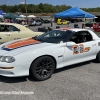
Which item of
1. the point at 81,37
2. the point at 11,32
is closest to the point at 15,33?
the point at 11,32

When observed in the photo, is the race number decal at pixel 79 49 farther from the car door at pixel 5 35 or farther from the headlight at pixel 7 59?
the car door at pixel 5 35

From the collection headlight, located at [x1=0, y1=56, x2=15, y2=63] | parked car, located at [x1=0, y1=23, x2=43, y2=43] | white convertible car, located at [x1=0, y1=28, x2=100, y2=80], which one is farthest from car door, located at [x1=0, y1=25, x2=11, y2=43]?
headlight, located at [x1=0, y1=56, x2=15, y2=63]

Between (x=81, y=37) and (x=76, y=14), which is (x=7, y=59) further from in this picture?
(x=76, y=14)

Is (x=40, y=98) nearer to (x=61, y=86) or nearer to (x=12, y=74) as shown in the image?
(x=61, y=86)

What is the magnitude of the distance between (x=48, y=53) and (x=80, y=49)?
1.20 metres

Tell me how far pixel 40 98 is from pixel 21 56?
1041 mm

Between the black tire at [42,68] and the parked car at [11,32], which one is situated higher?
the parked car at [11,32]

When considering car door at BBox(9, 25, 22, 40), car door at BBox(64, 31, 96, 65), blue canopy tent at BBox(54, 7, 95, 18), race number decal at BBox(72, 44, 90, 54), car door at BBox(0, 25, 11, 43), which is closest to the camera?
car door at BBox(64, 31, 96, 65)

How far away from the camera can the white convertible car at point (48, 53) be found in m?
3.17

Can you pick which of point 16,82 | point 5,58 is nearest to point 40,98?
point 16,82

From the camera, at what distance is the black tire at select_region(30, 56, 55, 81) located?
3.30m

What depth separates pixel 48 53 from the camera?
3.46 meters

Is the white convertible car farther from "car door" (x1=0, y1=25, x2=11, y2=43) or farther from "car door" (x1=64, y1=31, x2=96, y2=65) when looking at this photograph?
"car door" (x1=0, y1=25, x2=11, y2=43)

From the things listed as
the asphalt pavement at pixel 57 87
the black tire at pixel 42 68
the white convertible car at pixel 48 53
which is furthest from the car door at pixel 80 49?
the black tire at pixel 42 68
